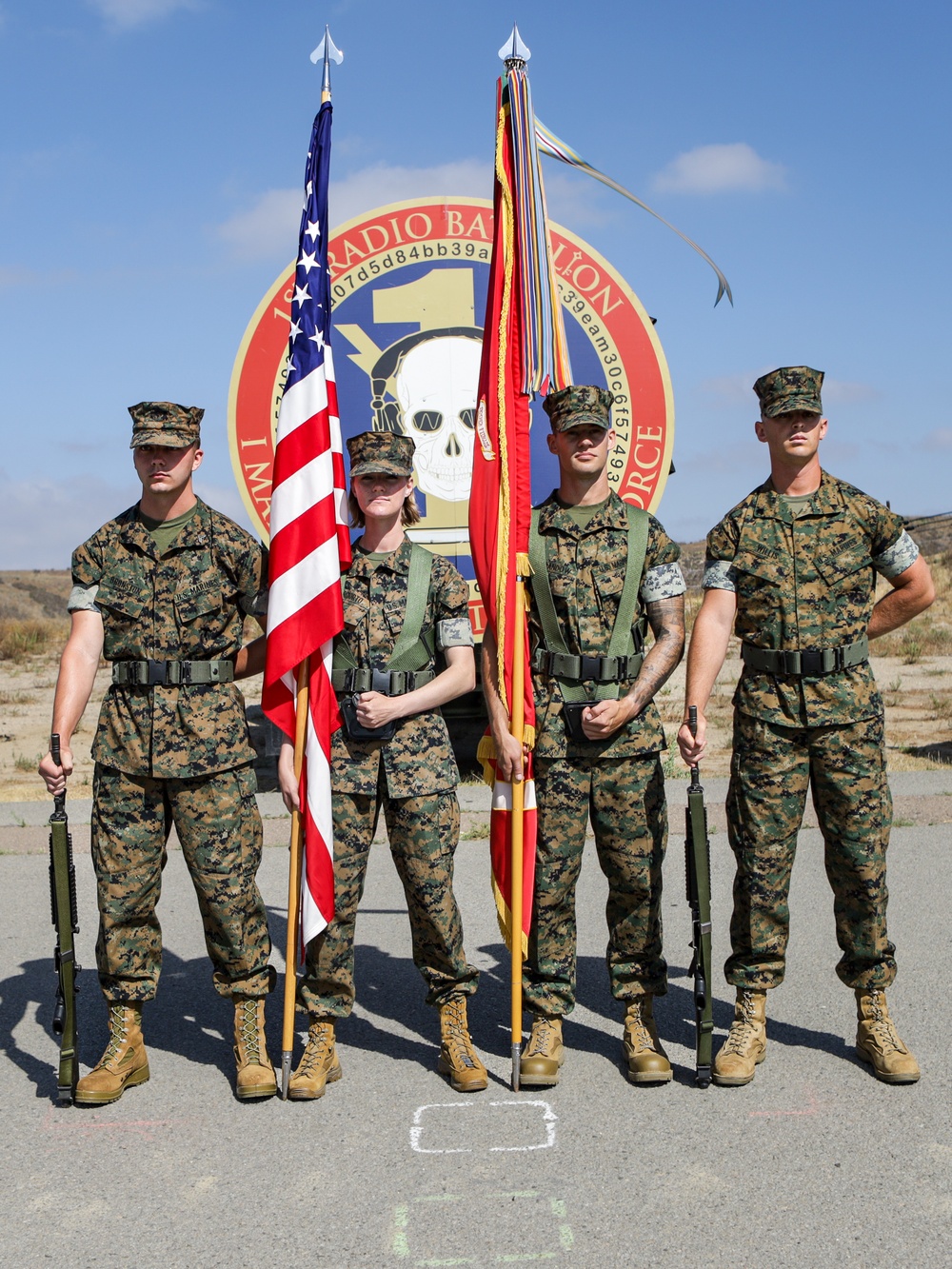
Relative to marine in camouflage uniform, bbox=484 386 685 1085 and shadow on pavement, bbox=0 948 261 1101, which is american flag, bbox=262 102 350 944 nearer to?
marine in camouflage uniform, bbox=484 386 685 1085

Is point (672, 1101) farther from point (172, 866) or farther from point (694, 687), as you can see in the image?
point (172, 866)

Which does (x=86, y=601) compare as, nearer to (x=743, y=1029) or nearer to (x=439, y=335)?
(x=743, y=1029)

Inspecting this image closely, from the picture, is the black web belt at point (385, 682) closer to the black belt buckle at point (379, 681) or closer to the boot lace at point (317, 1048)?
→ the black belt buckle at point (379, 681)

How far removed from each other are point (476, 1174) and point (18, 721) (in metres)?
12.9

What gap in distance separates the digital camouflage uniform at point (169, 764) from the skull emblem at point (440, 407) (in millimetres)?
4229

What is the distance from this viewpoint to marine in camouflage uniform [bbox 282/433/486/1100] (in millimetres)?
4285

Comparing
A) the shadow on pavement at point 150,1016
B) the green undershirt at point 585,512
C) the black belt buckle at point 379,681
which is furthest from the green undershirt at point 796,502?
the shadow on pavement at point 150,1016

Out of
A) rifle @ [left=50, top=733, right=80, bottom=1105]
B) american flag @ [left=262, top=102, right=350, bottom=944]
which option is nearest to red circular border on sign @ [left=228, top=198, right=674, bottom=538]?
american flag @ [left=262, top=102, right=350, bottom=944]

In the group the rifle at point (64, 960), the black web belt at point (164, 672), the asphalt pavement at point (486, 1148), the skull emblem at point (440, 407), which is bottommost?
the asphalt pavement at point (486, 1148)

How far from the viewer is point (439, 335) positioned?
8.52 m

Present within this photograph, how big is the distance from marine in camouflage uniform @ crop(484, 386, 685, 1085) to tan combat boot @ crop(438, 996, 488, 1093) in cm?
18

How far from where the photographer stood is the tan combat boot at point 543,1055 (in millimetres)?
4195

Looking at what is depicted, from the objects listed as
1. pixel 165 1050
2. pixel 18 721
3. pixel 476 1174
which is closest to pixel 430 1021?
pixel 165 1050

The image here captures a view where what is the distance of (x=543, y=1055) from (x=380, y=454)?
6.80ft
